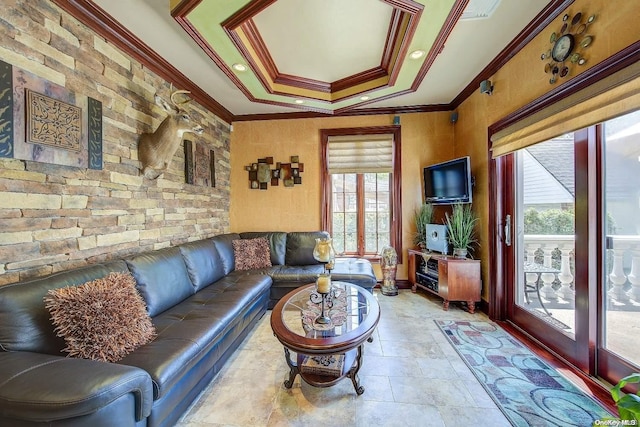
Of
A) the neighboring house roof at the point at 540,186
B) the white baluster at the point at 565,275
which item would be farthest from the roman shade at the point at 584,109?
the white baluster at the point at 565,275

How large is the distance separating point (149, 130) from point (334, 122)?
2.57 metres

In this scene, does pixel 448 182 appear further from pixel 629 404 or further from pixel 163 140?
pixel 163 140

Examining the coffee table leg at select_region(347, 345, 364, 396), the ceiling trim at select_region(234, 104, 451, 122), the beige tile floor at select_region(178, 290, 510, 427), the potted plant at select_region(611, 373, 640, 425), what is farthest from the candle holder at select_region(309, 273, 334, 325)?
the ceiling trim at select_region(234, 104, 451, 122)

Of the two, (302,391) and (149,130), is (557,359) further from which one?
(149,130)

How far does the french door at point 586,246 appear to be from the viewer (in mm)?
1669

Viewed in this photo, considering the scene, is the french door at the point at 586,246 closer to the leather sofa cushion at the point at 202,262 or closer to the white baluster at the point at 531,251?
the white baluster at the point at 531,251

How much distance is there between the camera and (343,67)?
2.86 metres

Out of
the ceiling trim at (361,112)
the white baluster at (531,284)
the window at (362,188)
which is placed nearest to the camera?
the white baluster at (531,284)

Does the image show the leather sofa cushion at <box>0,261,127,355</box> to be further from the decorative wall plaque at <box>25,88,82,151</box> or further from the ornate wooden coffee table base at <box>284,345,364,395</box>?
the ornate wooden coffee table base at <box>284,345,364,395</box>

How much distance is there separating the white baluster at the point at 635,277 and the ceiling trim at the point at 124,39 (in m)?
4.11

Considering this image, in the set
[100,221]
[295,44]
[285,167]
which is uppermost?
[295,44]

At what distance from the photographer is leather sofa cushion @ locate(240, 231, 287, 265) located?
146 inches

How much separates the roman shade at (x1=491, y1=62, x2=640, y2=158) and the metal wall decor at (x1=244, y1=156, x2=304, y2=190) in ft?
9.16

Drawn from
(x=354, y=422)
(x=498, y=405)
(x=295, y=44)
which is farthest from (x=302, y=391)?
(x=295, y=44)
